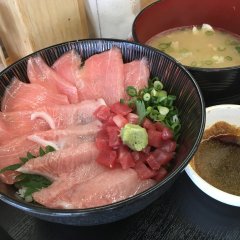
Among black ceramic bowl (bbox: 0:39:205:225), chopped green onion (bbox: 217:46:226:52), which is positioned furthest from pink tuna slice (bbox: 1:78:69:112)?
chopped green onion (bbox: 217:46:226:52)

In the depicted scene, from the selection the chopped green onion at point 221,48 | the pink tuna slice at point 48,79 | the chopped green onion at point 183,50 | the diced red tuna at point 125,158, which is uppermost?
the pink tuna slice at point 48,79

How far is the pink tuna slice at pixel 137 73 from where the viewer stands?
1.21 metres

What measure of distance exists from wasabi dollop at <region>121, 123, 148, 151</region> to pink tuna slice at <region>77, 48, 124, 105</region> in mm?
234

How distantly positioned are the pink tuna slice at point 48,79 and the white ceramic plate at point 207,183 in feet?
1.61

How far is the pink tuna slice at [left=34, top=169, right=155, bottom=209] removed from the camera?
0.90 meters

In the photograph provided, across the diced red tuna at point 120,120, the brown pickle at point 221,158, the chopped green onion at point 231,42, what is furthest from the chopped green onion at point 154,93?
the chopped green onion at point 231,42

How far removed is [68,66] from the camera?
1257mm

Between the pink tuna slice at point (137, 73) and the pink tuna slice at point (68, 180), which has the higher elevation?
the pink tuna slice at point (137, 73)

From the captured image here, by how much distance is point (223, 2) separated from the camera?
5.17ft

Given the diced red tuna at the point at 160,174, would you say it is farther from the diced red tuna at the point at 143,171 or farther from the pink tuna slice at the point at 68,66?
the pink tuna slice at the point at 68,66

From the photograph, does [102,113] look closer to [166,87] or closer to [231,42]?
[166,87]

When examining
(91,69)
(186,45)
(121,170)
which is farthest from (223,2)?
(121,170)

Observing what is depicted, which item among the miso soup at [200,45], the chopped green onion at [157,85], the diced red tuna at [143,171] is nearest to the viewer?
the diced red tuna at [143,171]

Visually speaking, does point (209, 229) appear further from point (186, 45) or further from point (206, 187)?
point (186, 45)
